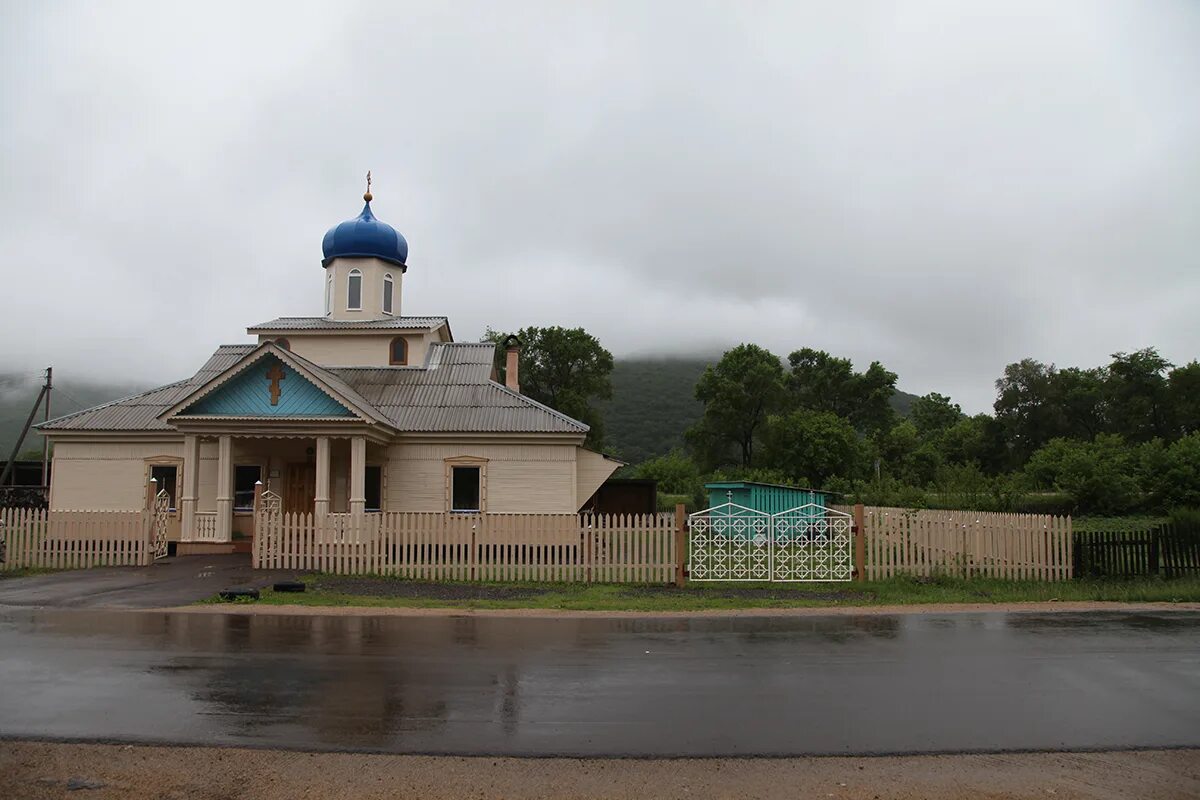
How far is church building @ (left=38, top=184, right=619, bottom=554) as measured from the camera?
22812mm

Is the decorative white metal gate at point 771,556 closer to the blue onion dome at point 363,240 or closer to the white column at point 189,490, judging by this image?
the white column at point 189,490

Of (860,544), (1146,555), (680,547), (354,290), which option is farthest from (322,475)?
(1146,555)

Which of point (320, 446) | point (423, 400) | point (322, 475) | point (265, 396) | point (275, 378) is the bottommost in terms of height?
point (322, 475)

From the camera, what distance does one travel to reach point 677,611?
47.3 ft

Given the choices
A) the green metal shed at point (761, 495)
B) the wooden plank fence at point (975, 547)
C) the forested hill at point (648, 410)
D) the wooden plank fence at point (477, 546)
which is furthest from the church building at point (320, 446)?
the forested hill at point (648, 410)

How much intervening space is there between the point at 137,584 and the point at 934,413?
99.6m

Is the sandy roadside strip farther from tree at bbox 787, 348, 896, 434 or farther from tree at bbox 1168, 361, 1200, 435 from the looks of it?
tree at bbox 787, 348, 896, 434

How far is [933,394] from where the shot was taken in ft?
350

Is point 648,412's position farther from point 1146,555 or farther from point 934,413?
point 1146,555

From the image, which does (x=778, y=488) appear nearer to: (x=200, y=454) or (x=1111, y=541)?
(x=1111, y=541)

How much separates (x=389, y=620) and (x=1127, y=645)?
10.1 metres

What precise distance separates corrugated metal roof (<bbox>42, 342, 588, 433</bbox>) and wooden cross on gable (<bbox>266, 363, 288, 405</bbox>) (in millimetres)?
884

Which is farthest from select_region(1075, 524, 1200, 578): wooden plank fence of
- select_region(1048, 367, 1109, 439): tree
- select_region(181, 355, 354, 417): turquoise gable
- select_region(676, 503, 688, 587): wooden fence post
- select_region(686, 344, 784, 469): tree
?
select_region(1048, 367, 1109, 439): tree

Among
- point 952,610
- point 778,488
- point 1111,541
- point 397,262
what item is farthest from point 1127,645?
point 397,262
